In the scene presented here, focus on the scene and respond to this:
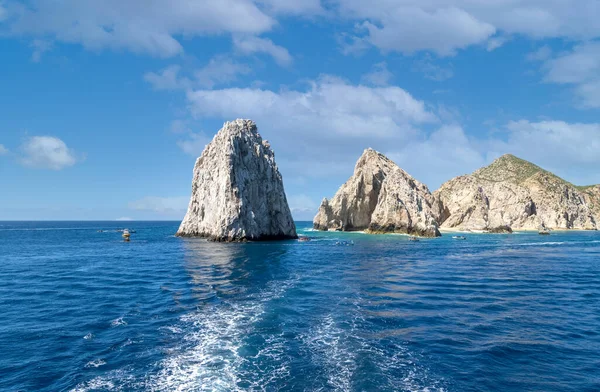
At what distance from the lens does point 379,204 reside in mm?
140375

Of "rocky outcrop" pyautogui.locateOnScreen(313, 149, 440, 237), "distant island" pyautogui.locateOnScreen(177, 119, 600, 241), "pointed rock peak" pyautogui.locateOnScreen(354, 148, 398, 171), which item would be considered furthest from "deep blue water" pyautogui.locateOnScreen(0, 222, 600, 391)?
"pointed rock peak" pyautogui.locateOnScreen(354, 148, 398, 171)

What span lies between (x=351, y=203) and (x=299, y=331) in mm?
132559

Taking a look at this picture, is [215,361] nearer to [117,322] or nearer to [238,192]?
[117,322]

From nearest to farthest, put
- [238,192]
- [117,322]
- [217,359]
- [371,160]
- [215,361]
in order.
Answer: [215,361] → [217,359] → [117,322] → [238,192] → [371,160]

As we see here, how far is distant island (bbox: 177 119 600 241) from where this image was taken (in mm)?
96188

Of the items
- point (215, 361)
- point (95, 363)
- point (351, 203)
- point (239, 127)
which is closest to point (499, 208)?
point (351, 203)

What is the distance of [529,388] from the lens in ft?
54.1

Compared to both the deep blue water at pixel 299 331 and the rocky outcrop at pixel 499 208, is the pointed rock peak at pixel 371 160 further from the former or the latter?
the deep blue water at pixel 299 331

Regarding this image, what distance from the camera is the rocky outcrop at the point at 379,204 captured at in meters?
128

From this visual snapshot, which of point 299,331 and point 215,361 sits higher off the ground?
point 299,331

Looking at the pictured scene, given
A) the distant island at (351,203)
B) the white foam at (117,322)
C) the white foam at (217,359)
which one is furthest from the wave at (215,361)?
the distant island at (351,203)

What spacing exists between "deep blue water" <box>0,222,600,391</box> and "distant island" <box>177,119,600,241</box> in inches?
1991

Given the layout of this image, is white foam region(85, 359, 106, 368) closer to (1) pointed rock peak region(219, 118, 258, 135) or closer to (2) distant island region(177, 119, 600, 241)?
(2) distant island region(177, 119, 600, 241)

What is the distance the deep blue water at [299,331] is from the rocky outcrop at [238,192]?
45.1 meters
